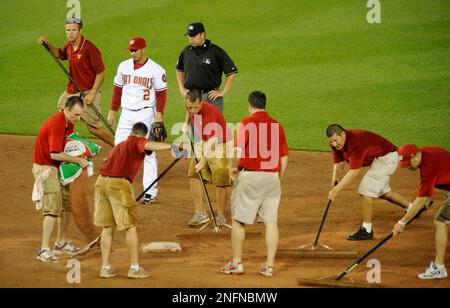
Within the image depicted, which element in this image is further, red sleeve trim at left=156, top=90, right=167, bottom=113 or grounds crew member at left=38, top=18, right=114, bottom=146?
→ grounds crew member at left=38, top=18, right=114, bottom=146

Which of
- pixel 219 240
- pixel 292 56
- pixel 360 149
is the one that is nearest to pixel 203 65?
pixel 219 240

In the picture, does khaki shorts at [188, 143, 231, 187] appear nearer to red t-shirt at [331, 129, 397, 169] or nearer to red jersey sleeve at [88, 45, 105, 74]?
red t-shirt at [331, 129, 397, 169]

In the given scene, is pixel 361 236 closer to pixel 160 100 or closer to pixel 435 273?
pixel 435 273

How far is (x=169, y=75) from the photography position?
21.9 metres

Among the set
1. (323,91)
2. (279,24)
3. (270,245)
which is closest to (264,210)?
(270,245)

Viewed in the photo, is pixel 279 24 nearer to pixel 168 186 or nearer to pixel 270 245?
pixel 168 186

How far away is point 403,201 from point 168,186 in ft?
11.8

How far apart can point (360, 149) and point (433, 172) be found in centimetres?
133

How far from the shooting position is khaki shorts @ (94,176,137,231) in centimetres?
1120

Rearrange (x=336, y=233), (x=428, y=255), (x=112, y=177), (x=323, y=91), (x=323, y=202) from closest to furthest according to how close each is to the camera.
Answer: (x=112, y=177) < (x=428, y=255) < (x=336, y=233) < (x=323, y=202) < (x=323, y=91)

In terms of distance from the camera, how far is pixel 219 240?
507 inches

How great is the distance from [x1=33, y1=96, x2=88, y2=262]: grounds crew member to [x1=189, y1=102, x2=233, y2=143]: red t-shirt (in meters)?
1.71

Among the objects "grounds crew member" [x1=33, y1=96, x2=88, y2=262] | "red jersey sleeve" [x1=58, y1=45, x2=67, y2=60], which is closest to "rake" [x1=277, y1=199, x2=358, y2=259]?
"grounds crew member" [x1=33, y1=96, x2=88, y2=262]

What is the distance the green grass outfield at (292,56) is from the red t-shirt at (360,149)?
15.1ft
